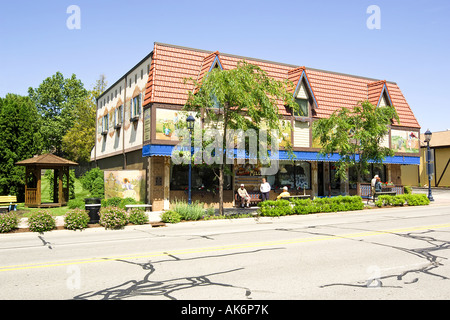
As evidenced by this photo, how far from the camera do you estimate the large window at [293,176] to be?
86.2 ft

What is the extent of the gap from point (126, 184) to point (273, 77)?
38.4 ft

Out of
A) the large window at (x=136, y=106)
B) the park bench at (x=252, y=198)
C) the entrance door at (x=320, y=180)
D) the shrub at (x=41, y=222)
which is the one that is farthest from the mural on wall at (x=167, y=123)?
the entrance door at (x=320, y=180)

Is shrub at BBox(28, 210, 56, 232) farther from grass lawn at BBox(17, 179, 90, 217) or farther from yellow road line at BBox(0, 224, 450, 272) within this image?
yellow road line at BBox(0, 224, 450, 272)

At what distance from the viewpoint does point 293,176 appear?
27.0m

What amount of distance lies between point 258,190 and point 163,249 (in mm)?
15052

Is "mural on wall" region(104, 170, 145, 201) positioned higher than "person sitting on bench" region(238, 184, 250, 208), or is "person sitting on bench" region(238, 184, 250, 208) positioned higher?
"mural on wall" region(104, 170, 145, 201)

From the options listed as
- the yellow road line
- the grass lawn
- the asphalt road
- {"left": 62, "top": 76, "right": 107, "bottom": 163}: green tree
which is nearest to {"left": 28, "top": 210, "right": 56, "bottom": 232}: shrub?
the asphalt road

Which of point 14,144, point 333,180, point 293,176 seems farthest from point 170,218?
point 333,180

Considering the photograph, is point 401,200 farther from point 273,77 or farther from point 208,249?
point 208,249

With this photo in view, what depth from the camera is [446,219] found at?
51.7ft

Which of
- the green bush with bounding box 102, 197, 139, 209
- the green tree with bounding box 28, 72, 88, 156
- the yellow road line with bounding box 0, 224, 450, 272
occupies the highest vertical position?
the green tree with bounding box 28, 72, 88, 156

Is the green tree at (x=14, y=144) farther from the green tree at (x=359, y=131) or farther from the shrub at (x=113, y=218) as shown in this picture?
the green tree at (x=359, y=131)

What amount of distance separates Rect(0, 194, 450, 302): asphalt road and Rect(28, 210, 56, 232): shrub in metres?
0.41

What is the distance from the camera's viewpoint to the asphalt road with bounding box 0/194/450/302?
599 centimetres
